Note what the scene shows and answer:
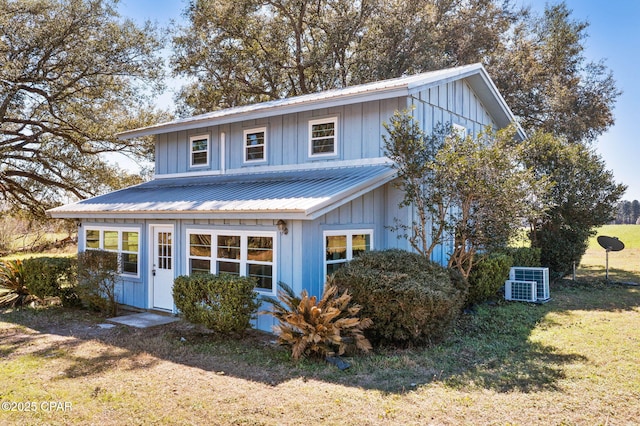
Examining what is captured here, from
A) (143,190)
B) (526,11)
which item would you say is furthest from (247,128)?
(526,11)

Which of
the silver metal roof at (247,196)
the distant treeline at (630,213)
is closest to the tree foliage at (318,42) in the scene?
the silver metal roof at (247,196)

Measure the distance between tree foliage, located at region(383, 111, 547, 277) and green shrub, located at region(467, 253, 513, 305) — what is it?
722 mm

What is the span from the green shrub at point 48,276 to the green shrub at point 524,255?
11324mm

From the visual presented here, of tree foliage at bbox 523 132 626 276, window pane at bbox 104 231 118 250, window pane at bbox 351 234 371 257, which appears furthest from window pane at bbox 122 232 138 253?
tree foliage at bbox 523 132 626 276

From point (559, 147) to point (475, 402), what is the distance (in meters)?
11.8

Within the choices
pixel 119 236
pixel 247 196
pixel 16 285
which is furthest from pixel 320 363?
pixel 16 285

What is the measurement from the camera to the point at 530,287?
37.1 ft

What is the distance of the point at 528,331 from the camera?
27.4 feet

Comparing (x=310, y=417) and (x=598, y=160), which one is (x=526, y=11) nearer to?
(x=598, y=160)

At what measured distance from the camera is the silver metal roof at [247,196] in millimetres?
7945

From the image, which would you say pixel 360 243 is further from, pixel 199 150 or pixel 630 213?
pixel 630 213

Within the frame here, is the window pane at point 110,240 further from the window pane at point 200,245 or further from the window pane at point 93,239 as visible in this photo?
the window pane at point 200,245

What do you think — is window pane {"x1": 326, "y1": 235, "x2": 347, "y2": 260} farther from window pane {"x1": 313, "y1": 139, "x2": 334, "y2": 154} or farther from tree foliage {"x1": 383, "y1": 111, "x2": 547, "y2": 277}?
window pane {"x1": 313, "y1": 139, "x2": 334, "y2": 154}

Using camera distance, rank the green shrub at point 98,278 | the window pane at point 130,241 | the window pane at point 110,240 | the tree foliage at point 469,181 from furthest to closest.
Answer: the window pane at point 110,240
the window pane at point 130,241
the green shrub at point 98,278
the tree foliage at point 469,181
